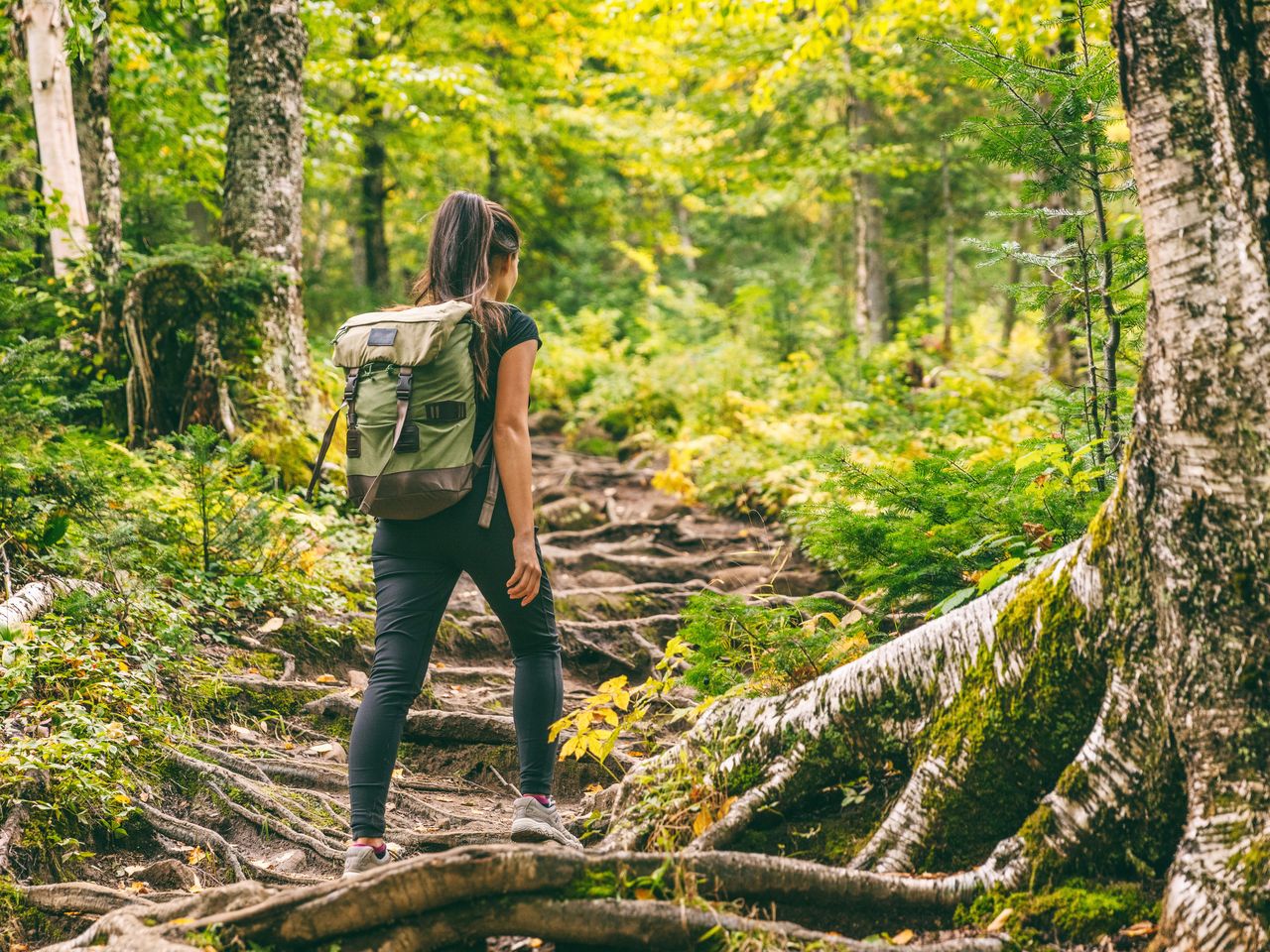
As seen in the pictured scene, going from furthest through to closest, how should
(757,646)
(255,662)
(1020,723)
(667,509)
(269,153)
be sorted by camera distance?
(667,509) < (269,153) < (255,662) < (757,646) < (1020,723)

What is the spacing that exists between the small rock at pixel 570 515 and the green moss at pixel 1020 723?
735 cm

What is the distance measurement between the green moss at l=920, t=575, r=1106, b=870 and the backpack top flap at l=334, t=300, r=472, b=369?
6.97ft

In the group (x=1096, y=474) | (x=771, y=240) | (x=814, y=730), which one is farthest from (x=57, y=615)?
(x=771, y=240)

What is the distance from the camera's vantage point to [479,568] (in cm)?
355

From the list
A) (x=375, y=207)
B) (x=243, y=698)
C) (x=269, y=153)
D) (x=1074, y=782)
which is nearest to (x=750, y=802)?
(x=1074, y=782)

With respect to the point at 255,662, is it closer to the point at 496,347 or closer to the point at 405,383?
the point at 405,383

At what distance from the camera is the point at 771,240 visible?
79.2ft

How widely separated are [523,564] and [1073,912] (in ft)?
6.70

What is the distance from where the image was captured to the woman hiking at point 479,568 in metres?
3.39

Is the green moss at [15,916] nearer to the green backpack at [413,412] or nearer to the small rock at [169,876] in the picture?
the small rock at [169,876]

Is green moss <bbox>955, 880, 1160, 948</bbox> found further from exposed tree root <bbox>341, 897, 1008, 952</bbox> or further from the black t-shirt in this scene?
the black t-shirt

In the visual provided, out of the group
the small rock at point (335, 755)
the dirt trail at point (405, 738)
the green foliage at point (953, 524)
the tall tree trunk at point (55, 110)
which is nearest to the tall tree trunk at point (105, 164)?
the tall tree trunk at point (55, 110)

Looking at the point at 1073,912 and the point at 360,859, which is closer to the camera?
the point at 1073,912

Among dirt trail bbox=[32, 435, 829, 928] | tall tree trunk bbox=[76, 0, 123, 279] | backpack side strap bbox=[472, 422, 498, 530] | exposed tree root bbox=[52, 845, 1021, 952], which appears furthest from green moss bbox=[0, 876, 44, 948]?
tall tree trunk bbox=[76, 0, 123, 279]
